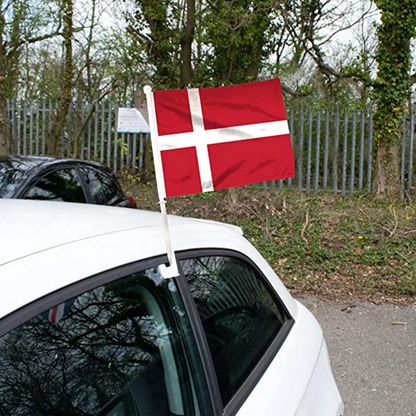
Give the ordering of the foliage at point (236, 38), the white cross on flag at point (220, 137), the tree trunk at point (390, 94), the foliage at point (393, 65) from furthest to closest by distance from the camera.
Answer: the foliage at point (236, 38)
the tree trunk at point (390, 94)
the foliage at point (393, 65)
the white cross on flag at point (220, 137)

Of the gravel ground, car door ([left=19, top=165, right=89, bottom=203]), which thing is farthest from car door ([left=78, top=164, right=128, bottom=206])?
the gravel ground

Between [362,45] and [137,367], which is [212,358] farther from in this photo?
[362,45]

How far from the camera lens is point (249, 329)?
1784 millimetres

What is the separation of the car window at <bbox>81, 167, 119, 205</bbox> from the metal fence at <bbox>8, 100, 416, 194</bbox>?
5.08 m

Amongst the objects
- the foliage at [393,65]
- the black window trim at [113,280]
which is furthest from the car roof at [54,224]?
the foliage at [393,65]

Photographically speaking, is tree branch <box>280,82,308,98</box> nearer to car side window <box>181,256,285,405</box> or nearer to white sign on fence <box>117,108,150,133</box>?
white sign on fence <box>117,108,150,133</box>

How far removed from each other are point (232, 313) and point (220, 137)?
26.4 inches

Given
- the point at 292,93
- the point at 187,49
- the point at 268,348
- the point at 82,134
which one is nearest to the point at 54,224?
the point at 268,348

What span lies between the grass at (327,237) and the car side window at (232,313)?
164 inches

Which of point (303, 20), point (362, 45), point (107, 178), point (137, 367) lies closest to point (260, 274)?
point (137, 367)

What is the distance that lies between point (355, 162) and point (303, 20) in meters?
4.96

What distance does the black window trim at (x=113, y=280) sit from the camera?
0.95 m

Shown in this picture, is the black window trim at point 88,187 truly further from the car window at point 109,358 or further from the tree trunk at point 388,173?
the tree trunk at point 388,173

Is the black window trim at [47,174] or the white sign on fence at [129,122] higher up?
the white sign on fence at [129,122]
